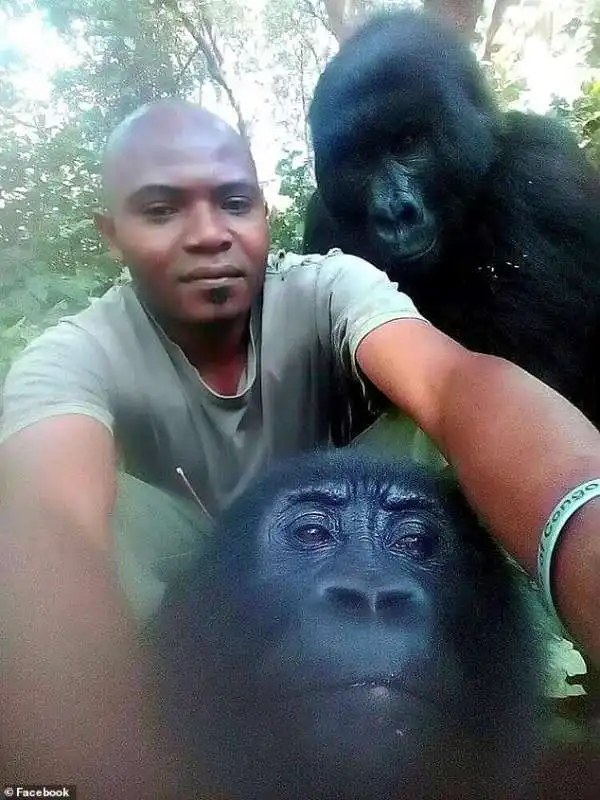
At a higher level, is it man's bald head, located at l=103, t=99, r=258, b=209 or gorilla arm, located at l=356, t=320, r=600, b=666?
man's bald head, located at l=103, t=99, r=258, b=209

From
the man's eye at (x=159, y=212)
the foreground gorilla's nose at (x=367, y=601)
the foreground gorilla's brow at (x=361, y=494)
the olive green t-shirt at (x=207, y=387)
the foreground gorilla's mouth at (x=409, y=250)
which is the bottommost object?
the foreground gorilla's nose at (x=367, y=601)

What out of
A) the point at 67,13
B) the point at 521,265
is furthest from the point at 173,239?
the point at 521,265

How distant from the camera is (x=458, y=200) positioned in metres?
1.02

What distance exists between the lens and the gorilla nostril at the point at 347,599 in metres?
0.84

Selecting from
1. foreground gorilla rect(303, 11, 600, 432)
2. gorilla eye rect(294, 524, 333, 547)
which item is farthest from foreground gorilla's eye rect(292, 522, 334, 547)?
foreground gorilla rect(303, 11, 600, 432)

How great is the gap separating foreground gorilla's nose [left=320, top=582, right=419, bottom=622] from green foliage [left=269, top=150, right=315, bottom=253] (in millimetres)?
351

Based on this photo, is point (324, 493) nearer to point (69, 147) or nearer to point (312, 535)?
point (312, 535)

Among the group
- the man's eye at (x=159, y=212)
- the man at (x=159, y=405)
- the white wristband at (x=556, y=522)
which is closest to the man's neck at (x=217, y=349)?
the man at (x=159, y=405)

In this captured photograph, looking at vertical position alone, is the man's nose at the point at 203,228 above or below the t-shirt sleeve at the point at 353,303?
above

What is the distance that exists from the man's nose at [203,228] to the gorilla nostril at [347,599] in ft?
1.16

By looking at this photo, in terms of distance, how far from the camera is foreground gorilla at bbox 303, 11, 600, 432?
0.97 meters

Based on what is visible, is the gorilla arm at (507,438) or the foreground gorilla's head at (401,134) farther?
the foreground gorilla's head at (401,134)

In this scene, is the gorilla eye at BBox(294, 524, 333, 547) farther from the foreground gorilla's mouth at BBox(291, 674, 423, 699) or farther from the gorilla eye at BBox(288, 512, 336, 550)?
the foreground gorilla's mouth at BBox(291, 674, 423, 699)

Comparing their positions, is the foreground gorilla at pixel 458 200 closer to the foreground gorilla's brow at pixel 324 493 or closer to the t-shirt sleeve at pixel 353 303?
the t-shirt sleeve at pixel 353 303
